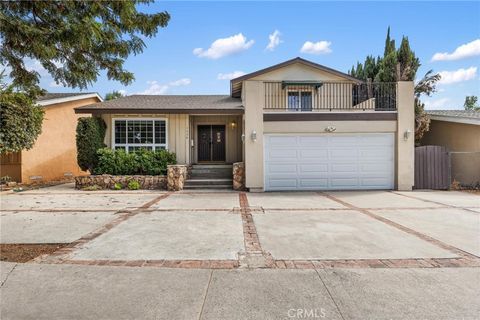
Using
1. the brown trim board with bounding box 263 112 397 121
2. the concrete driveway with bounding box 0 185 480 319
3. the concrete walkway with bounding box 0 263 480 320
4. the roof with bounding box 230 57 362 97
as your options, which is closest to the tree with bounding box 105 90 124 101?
the roof with bounding box 230 57 362 97

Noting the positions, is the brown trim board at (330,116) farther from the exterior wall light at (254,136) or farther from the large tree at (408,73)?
the large tree at (408,73)

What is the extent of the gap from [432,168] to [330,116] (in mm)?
5059

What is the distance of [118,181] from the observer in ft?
40.3

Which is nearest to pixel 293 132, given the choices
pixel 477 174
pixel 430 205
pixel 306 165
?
pixel 306 165

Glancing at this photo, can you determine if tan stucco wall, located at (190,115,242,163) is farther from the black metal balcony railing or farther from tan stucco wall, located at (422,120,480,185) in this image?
tan stucco wall, located at (422,120,480,185)

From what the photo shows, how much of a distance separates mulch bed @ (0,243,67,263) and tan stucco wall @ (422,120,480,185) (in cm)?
1482

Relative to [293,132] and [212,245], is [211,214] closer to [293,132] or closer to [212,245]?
[212,245]

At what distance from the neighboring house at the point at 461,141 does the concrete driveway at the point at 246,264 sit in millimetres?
5788

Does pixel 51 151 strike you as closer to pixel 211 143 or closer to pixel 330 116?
pixel 211 143

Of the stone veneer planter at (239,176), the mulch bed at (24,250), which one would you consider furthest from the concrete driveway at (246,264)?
the stone veneer planter at (239,176)

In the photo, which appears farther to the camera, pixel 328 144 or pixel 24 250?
pixel 328 144

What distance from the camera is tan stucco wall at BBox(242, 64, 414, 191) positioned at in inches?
441

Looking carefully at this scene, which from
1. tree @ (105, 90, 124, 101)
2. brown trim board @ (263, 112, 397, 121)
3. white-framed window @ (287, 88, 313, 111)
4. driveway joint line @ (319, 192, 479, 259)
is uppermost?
tree @ (105, 90, 124, 101)

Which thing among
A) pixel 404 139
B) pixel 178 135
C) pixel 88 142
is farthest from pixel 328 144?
pixel 88 142
